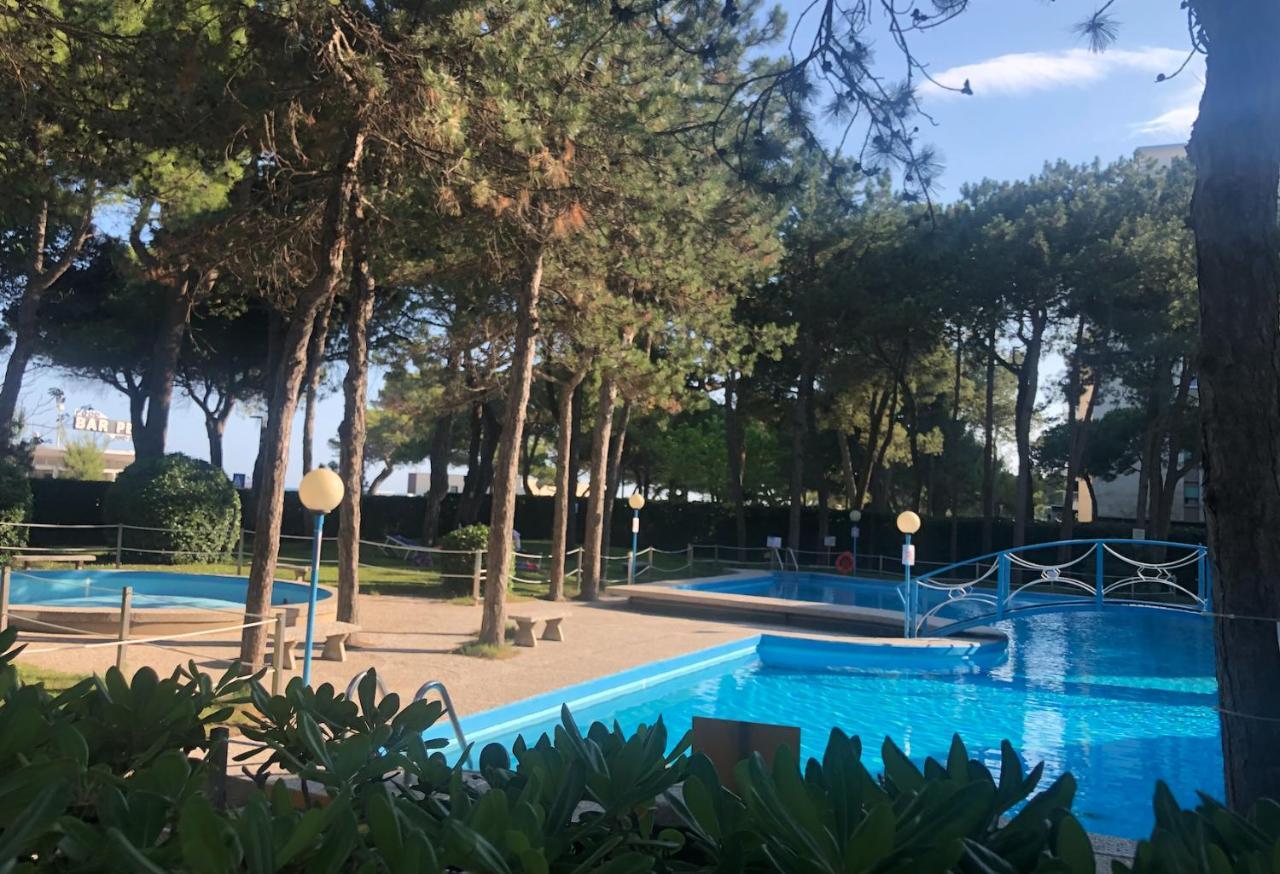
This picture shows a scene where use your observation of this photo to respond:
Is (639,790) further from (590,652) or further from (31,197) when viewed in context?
(31,197)

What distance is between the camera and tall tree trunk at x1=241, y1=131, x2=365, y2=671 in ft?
26.8

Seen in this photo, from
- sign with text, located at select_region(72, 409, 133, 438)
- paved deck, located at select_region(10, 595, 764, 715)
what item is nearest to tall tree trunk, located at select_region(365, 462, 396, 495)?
sign with text, located at select_region(72, 409, 133, 438)

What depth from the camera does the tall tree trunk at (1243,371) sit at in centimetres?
291

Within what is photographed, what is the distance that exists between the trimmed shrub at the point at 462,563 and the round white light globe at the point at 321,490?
8.05m

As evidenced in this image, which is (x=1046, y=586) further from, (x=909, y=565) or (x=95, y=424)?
(x=95, y=424)

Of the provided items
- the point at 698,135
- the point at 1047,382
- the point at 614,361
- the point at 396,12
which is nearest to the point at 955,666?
the point at 614,361

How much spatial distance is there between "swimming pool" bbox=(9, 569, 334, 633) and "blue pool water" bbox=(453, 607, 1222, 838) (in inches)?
163

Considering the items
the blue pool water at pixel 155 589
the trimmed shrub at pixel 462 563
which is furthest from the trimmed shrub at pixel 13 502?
the trimmed shrub at pixel 462 563

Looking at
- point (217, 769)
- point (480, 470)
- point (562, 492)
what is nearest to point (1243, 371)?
point (217, 769)

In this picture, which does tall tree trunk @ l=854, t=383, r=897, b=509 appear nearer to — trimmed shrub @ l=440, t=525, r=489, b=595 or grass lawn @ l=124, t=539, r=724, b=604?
grass lawn @ l=124, t=539, r=724, b=604

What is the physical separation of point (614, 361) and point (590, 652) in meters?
4.06

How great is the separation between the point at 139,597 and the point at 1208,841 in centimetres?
1380

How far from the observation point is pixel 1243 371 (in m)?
2.93

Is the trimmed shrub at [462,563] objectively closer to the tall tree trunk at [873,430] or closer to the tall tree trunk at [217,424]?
the tall tree trunk at [873,430]
